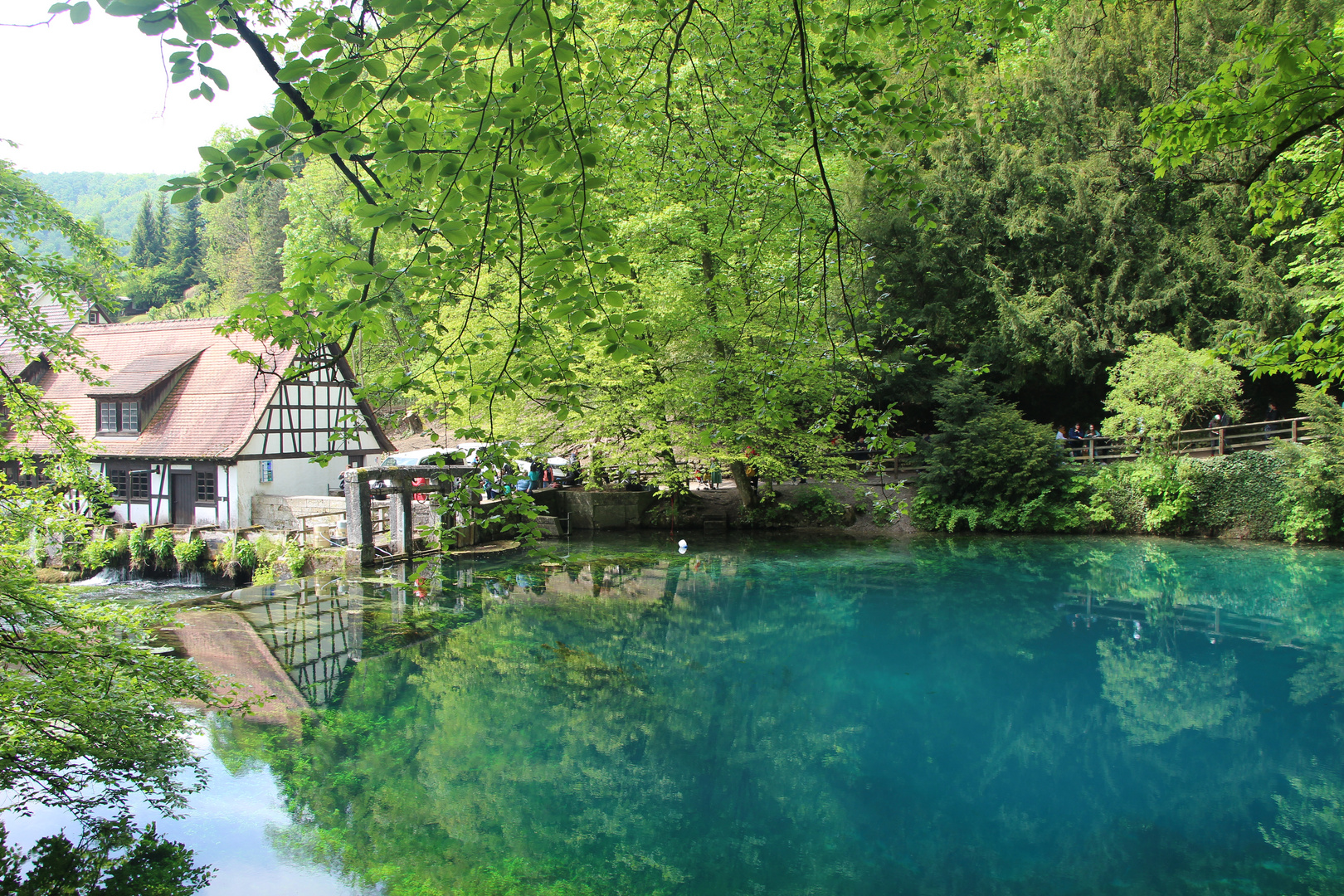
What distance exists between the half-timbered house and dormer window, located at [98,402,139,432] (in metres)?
0.02

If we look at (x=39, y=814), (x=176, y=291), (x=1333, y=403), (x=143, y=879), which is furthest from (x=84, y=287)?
(x=176, y=291)

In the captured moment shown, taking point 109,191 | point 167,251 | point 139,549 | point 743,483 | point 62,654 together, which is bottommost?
point 139,549

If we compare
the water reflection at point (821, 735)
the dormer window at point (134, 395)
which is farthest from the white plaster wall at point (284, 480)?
the water reflection at point (821, 735)

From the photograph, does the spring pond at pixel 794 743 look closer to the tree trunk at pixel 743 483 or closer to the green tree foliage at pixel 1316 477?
the green tree foliage at pixel 1316 477

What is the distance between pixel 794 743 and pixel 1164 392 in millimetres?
13708

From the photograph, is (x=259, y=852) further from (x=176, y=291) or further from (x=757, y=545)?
(x=176, y=291)

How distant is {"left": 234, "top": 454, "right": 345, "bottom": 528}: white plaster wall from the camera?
56.9 feet

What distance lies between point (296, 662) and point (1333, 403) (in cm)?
1819

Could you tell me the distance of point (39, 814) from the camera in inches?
245

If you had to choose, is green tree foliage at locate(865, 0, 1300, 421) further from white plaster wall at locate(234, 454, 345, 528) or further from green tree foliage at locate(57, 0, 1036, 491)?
white plaster wall at locate(234, 454, 345, 528)

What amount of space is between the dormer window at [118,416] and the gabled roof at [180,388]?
0.22m

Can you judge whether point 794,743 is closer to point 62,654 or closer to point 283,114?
point 62,654

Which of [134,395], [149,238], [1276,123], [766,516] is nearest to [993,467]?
[766,516]

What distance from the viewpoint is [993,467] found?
1819cm
